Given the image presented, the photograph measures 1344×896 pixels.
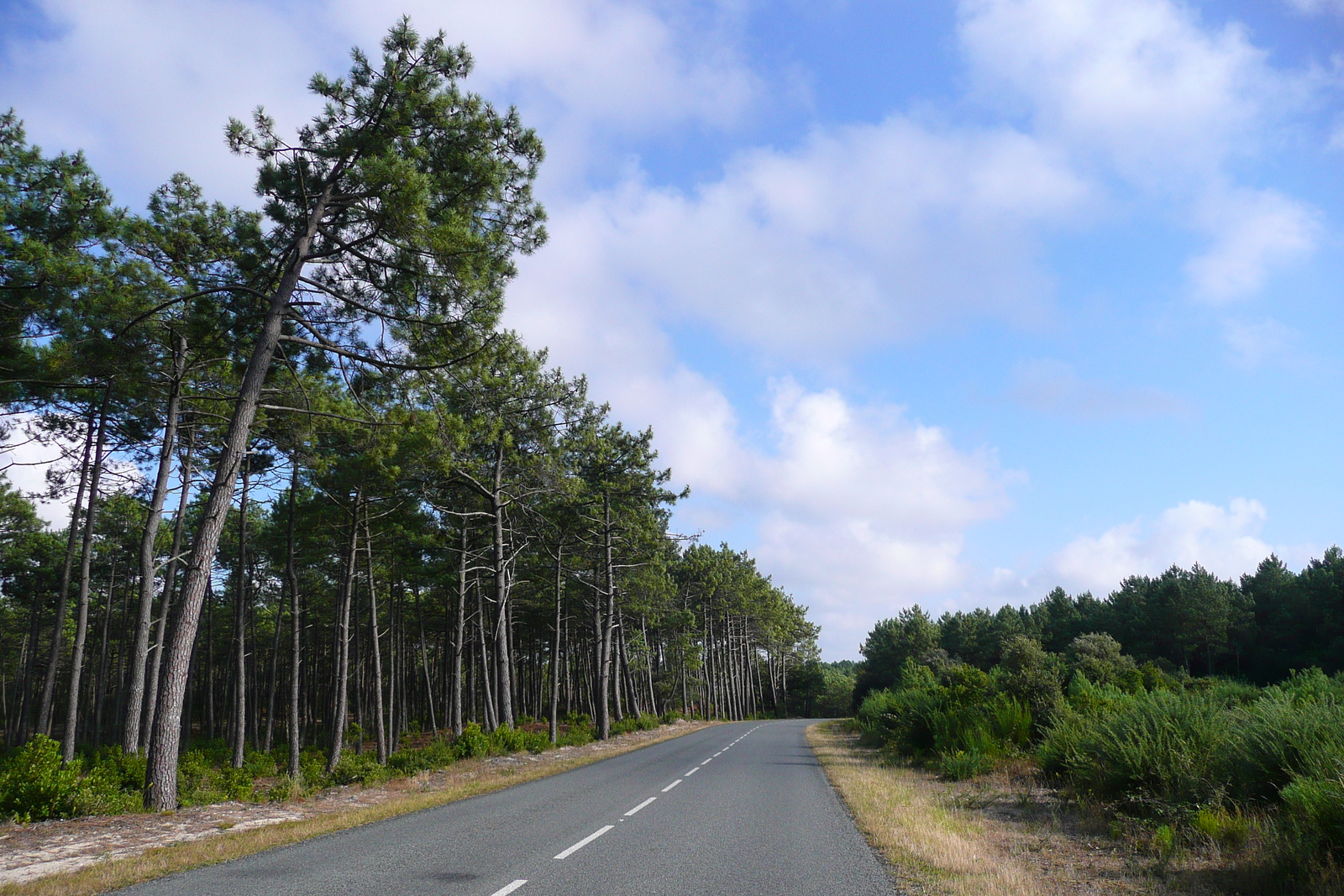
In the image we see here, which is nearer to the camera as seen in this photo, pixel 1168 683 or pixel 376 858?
pixel 376 858

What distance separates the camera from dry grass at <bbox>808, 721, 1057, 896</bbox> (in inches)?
270

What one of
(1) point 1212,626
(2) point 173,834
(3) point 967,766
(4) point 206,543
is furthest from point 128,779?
(1) point 1212,626

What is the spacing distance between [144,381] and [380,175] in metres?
10.5

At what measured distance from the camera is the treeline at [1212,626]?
175 ft

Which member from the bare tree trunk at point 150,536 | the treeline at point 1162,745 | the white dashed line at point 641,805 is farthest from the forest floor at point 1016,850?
the bare tree trunk at point 150,536

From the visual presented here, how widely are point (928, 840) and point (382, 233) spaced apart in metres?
12.7

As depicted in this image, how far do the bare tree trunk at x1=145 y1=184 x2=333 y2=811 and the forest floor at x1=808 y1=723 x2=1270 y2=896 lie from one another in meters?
11.1

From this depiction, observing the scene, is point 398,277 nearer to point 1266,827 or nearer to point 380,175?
point 380,175

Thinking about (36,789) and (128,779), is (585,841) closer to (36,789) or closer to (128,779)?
(36,789)

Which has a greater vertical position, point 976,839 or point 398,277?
point 398,277

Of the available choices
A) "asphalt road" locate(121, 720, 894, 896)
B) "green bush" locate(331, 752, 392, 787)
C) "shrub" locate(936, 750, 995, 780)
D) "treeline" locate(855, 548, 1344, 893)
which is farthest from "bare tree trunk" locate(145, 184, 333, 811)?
"shrub" locate(936, 750, 995, 780)

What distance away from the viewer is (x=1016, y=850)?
8.79 meters

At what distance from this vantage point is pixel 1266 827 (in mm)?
7480

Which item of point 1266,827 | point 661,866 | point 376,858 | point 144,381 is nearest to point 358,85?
point 144,381
